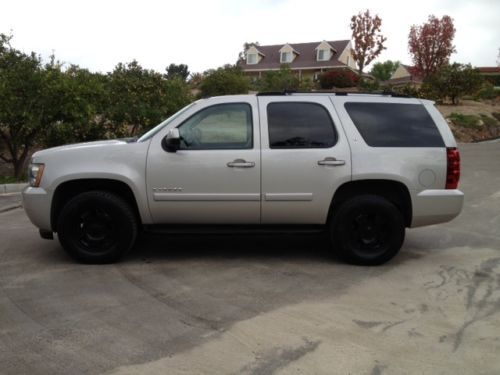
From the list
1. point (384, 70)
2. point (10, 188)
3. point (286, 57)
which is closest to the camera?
point (10, 188)

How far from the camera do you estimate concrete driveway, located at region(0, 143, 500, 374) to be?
11.6 ft

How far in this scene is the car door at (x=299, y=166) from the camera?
18.2ft

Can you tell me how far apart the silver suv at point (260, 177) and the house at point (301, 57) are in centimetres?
5433

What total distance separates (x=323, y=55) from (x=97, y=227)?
191ft

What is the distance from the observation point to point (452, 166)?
564 cm

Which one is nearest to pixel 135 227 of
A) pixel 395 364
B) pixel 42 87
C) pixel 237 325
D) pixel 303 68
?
pixel 237 325

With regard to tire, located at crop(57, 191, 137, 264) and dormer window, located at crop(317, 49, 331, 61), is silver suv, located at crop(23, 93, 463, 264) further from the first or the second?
dormer window, located at crop(317, 49, 331, 61)

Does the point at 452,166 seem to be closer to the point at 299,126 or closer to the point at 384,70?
the point at 299,126

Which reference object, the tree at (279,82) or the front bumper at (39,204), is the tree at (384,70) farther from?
the front bumper at (39,204)

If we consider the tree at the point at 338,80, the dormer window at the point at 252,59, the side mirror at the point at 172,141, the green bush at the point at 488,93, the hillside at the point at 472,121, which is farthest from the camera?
the dormer window at the point at 252,59

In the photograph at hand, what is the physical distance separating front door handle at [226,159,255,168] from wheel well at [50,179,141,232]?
115cm

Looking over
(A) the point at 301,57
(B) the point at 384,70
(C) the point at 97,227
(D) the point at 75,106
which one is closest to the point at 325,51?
(A) the point at 301,57

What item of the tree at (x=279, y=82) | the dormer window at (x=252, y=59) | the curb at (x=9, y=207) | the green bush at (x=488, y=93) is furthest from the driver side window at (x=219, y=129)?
the dormer window at (x=252, y=59)

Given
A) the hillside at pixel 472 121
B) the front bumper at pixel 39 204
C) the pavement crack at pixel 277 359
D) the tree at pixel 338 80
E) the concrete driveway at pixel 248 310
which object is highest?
the tree at pixel 338 80
